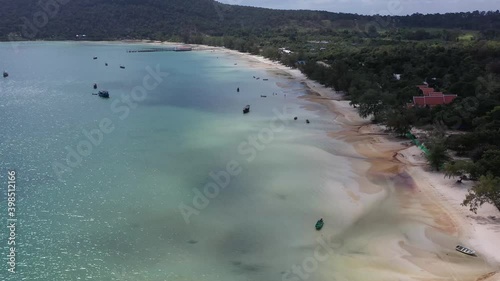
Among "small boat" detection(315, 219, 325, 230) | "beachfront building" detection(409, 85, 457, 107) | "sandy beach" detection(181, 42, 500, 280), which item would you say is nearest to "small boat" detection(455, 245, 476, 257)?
"sandy beach" detection(181, 42, 500, 280)

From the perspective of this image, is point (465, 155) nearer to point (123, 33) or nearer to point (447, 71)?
point (447, 71)

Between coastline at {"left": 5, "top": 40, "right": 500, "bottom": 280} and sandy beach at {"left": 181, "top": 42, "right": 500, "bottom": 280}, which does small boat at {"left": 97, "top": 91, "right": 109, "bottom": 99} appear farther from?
sandy beach at {"left": 181, "top": 42, "right": 500, "bottom": 280}

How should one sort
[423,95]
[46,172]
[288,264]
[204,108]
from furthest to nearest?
[204,108], [423,95], [46,172], [288,264]

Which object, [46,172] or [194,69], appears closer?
[46,172]

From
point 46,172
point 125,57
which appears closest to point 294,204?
point 46,172

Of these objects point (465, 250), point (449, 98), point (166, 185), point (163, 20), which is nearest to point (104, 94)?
point (166, 185)

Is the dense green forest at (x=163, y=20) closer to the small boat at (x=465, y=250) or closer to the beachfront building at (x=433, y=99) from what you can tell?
the beachfront building at (x=433, y=99)

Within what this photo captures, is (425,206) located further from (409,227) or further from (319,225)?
(319,225)
